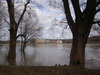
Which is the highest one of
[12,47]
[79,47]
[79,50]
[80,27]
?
[80,27]

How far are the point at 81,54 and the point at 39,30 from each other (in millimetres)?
24300

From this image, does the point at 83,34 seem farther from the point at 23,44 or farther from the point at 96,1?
the point at 23,44

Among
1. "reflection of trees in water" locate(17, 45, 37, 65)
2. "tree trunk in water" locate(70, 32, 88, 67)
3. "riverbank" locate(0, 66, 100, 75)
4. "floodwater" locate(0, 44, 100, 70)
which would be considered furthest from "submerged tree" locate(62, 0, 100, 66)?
"reflection of trees in water" locate(17, 45, 37, 65)

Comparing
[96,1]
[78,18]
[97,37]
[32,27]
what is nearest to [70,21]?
[78,18]

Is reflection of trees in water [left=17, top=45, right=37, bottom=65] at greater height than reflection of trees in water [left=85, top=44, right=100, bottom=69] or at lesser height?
lesser

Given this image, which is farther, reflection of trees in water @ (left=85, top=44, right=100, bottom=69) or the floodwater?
the floodwater

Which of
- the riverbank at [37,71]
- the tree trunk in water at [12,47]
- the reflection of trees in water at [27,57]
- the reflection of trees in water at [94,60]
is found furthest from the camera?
the reflection of trees in water at [27,57]

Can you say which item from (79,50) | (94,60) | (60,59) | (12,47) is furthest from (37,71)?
(60,59)

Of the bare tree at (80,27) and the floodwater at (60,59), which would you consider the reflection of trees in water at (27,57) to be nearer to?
the floodwater at (60,59)

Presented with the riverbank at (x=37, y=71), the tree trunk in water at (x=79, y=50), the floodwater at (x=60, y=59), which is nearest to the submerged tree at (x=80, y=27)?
the tree trunk in water at (x=79, y=50)

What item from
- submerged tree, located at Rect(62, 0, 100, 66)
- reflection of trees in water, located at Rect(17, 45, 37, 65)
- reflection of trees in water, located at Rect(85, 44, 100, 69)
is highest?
submerged tree, located at Rect(62, 0, 100, 66)

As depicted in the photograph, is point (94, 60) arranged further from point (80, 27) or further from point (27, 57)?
point (27, 57)

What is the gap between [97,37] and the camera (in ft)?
39.7

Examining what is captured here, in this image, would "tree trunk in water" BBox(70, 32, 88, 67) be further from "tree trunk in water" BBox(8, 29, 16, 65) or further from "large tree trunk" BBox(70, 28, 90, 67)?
"tree trunk in water" BBox(8, 29, 16, 65)
